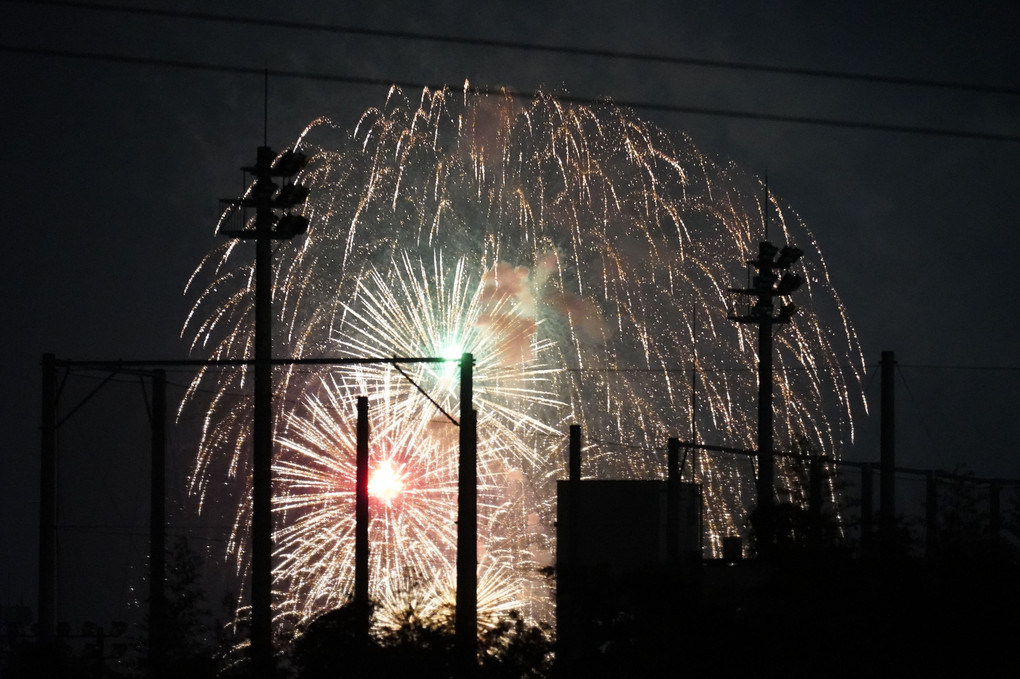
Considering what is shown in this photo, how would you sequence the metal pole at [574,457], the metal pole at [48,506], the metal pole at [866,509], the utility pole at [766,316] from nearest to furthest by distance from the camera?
the metal pole at [866,509] < the metal pole at [48,506] < the metal pole at [574,457] < the utility pole at [766,316]

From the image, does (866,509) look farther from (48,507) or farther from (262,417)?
(48,507)

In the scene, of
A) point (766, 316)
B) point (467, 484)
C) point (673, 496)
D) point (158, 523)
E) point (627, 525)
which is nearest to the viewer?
point (467, 484)

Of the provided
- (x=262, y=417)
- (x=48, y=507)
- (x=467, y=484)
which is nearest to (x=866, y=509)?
(x=467, y=484)

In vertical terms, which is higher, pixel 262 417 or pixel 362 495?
pixel 262 417

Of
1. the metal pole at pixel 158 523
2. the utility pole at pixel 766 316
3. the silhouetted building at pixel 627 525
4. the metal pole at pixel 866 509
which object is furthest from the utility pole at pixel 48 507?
the utility pole at pixel 766 316

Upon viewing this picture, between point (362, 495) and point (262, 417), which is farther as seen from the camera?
point (262, 417)

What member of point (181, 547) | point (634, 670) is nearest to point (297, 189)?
point (181, 547)

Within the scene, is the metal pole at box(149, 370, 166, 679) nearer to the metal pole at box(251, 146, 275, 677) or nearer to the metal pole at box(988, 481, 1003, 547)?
the metal pole at box(251, 146, 275, 677)

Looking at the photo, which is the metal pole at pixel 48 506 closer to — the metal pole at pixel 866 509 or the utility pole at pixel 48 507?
the utility pole at pixel 48 507

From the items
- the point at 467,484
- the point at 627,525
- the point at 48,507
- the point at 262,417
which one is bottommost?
the point at 627,525
